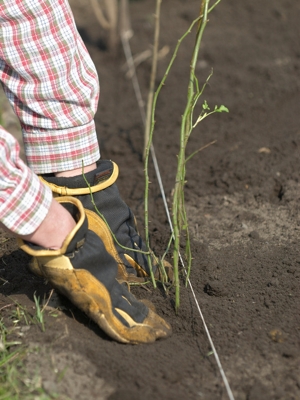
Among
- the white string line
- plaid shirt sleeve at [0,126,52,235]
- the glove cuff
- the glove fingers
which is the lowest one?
the white string line

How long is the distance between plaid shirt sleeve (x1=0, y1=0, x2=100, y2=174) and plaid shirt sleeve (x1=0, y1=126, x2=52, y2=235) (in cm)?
31

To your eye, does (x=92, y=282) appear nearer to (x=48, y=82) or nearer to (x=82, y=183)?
(x=82, y=183)

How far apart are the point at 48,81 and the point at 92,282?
25.7 inches

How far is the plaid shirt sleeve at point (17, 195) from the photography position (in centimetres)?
151

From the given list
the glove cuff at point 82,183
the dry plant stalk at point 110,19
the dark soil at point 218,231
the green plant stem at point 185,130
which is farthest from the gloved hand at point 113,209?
the dry plant stalk at point 110,19

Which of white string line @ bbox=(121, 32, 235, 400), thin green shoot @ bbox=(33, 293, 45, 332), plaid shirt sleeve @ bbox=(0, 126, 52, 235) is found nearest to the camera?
plaid shirt sleeve @ bbox=(0, 126, 52, 235)

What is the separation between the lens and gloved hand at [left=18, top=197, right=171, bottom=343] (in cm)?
162

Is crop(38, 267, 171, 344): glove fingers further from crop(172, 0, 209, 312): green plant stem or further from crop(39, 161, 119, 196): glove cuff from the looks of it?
crop(39, 161, 119, 196): glove cuff

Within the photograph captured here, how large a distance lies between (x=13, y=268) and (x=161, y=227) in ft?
2.24

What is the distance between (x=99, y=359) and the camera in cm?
164


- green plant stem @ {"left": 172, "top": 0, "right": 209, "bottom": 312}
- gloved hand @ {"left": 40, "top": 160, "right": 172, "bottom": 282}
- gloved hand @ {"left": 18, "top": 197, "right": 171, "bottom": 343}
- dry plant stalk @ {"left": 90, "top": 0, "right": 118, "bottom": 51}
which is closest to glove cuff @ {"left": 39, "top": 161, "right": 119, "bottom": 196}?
gloved hand @ {"left": 40, "top": 160, "right": 172, "bottom": 282}

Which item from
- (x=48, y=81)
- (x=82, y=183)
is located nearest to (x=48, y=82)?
(x=48, y=81)

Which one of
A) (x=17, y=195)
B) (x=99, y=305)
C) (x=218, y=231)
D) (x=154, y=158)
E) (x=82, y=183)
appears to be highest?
(x=17, y=195)

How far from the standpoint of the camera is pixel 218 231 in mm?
2432
